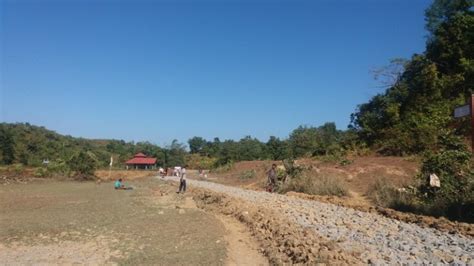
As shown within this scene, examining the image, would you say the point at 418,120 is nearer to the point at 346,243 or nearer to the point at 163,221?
the point at 163,221

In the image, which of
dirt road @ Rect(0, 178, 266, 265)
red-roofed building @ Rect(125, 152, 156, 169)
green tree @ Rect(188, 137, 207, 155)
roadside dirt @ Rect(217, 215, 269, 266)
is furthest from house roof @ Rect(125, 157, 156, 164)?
roadside dirt @ Rect(217, 215, 269, 266)

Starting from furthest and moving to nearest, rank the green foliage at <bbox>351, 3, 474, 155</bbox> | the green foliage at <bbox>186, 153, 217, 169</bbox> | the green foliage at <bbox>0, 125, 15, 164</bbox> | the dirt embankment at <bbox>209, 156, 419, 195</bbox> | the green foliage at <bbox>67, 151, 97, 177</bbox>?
the green foliage at <bbox>0, 125, 15, 164</bbox>, the green foliage at <bbox>186, 153, 217, 169</bbox>, the green foliage at <bbox>67, 151, 97, 177</bbox>, the green foliage at <bbox>351, 3, 474, 155</bbox>, the dirt embankment at <bbox>209, 156, 419, 195</bbox>

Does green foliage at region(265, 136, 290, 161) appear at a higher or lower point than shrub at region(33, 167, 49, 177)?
Result: higher

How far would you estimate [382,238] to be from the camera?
9.53 m

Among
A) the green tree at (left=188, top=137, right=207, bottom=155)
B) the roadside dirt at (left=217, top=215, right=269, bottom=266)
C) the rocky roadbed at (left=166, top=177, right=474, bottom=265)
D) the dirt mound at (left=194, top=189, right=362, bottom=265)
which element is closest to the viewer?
the rocky roadbed at (left=166, top=177, right=474, bottom=265)

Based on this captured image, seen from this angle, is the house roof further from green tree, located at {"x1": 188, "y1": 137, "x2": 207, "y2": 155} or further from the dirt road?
the dirt road

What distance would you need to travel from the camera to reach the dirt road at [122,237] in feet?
33.5

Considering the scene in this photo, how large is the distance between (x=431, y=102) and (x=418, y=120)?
3082 millimetres

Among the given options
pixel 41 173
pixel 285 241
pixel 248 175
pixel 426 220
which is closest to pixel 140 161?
pixel 41 173

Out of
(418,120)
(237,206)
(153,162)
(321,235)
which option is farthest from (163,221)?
(153,162)

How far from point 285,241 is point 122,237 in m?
5.01

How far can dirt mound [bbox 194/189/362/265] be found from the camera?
26.3 feet

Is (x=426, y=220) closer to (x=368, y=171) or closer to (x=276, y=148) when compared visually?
(x=368, y=171)

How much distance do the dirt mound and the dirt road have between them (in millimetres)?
402
